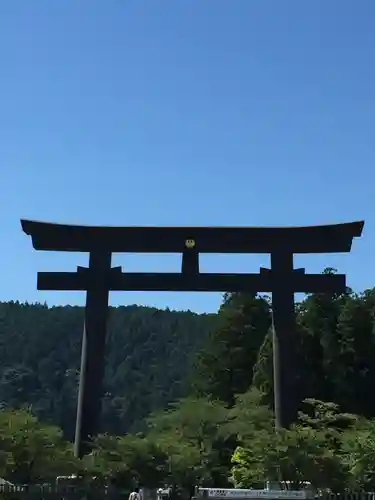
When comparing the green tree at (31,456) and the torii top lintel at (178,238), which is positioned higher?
the torii top lintel at (178,238)

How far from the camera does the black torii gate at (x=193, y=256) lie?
24.3 metres

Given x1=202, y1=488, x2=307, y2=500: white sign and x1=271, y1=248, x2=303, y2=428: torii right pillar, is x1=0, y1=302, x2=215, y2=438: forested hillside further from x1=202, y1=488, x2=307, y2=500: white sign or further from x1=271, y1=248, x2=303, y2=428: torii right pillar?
x1=202, y1=488, x2=307, y2=500: white sign

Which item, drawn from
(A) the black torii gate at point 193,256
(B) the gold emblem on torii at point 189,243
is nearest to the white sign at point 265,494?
(A) the black torii gate at point 193,256

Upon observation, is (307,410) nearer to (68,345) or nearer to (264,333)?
(264,333)

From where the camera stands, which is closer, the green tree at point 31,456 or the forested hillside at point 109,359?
the green tree at point 31,456

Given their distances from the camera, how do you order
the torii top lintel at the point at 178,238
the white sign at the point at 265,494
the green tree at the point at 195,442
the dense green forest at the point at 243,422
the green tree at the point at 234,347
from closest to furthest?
1. the white sign at the point at 265,494
2. the dense green forest at the point at 243,422
3. the green tree at the point at 195,442
4. the torii top lintel at the point at 178,238
5. the green tree at the point at 234,347

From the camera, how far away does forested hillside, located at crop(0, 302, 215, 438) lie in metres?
107

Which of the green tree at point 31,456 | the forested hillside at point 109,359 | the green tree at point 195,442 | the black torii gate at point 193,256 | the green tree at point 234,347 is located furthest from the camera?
the forested hillside at point 109,359

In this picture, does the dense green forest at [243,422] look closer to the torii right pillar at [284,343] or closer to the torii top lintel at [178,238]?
the torii right pillar at [284,343]

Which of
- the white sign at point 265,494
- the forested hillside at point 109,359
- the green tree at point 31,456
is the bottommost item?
the white sign at point 265,494

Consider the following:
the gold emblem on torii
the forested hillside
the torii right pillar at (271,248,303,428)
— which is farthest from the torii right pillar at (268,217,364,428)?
the forested hillside

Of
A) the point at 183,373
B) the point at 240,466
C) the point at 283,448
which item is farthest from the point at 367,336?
the point at 183,373

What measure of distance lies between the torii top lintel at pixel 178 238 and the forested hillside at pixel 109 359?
73.9 meters

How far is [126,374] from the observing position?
4616 inches
